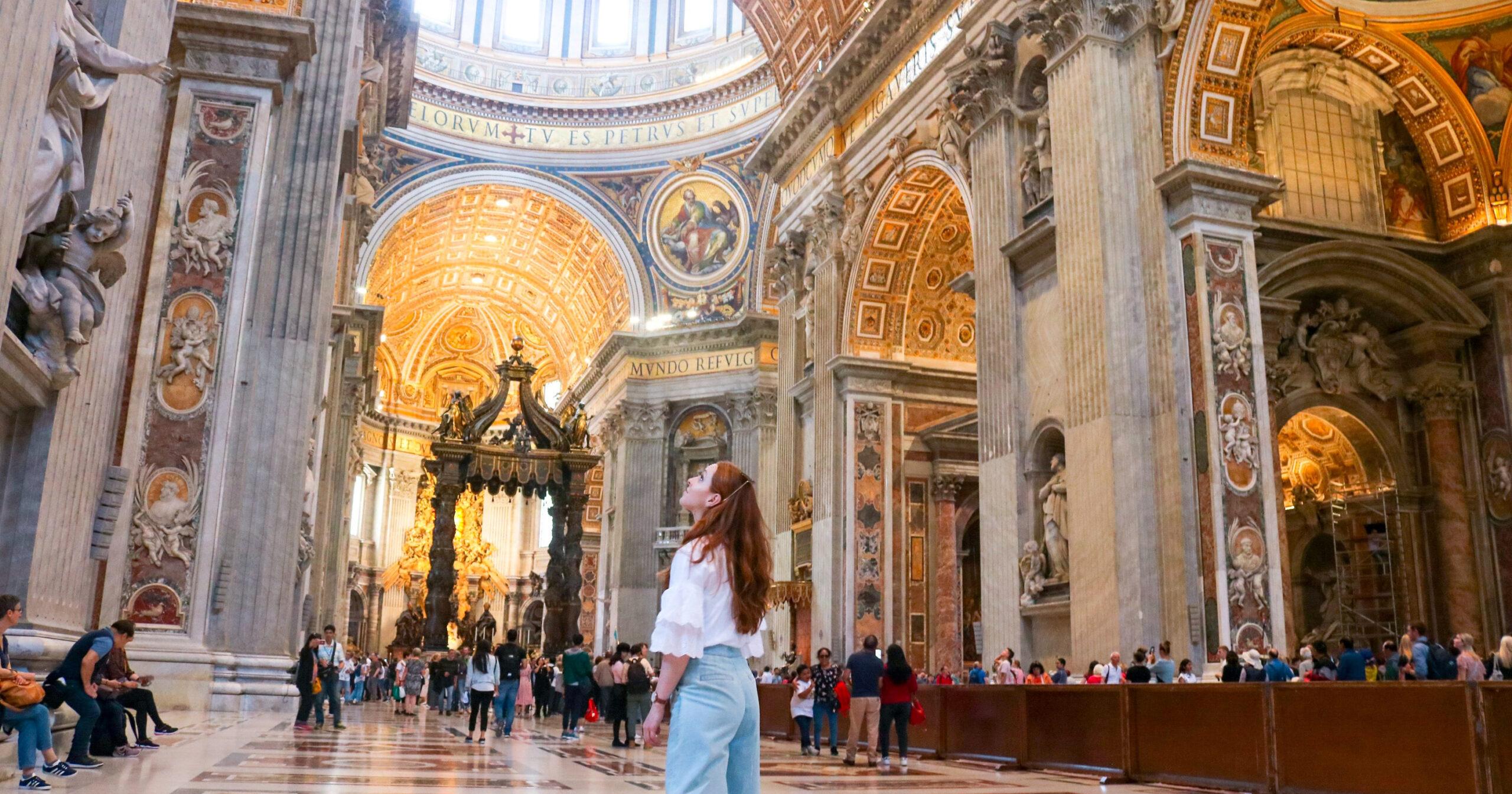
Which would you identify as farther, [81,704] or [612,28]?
[612,28]

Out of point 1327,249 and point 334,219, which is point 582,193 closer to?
point 334,219

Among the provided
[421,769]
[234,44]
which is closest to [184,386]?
[234,44]

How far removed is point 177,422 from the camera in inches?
304

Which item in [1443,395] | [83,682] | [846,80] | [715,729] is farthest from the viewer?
[846,80]

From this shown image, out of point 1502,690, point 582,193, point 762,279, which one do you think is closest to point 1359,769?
point 1502,690

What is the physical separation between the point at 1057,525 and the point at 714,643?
30.5ft

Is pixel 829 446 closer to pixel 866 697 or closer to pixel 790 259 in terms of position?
pixel 790 259

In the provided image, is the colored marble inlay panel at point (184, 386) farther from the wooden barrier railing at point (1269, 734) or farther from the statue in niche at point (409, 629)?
the statue in niche at point (409, 629)

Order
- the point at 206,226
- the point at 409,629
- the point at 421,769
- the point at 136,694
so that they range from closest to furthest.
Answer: the point at 136,694
the point at 421,769
the point at 206,226
the point at 409,629

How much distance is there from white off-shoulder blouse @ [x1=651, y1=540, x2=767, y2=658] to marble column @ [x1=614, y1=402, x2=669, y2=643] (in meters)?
23.6

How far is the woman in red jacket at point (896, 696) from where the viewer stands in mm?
8555

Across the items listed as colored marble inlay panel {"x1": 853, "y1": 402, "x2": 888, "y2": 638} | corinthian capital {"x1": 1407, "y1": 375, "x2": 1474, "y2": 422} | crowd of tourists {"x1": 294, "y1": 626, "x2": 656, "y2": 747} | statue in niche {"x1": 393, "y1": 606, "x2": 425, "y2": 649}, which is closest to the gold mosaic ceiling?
statue in niche {"x1": 393, "y1": 606, "x2": 425, "y2": 649}

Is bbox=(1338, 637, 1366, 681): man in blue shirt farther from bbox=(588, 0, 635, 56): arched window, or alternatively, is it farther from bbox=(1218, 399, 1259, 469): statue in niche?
bbox=(588, 0, 635, 56): arched window

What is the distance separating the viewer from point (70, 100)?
14.6 feet
